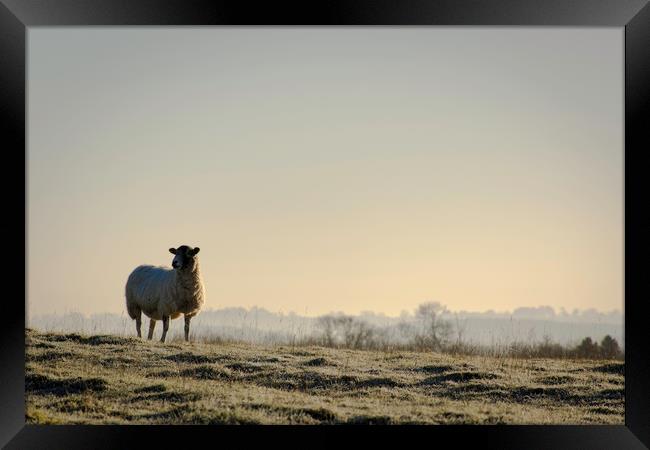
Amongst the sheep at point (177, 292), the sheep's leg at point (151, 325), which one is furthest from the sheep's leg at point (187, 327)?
the sheep's leg at point (151, 325)

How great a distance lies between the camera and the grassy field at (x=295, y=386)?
8445 mm

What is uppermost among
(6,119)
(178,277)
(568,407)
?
(6,119)

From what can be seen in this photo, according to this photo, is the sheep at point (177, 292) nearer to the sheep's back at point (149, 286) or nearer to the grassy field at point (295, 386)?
the sheep's back at point (149, 286)

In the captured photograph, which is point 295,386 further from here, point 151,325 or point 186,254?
point 151,325

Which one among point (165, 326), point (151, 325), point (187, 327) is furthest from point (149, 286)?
point (187, 327)

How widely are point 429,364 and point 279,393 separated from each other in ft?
9.74

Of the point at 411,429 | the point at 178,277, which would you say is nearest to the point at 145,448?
the point at 411,429

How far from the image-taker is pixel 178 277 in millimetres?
14289

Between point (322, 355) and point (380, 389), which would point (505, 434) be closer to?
point (380, 389)

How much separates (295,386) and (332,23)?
5041mm

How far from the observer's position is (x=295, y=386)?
1027 centimetres

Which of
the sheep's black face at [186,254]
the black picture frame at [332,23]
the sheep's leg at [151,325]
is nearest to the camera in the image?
the black picture frame at [332,23]

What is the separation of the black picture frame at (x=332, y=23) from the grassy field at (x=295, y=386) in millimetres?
1199

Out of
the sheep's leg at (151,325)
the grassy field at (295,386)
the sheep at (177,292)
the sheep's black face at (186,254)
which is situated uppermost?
the sheep's black face at (186,254)
